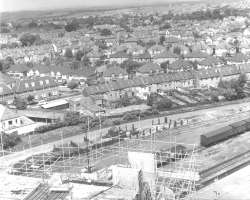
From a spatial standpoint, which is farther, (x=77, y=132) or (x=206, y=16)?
(x=206, y=16)

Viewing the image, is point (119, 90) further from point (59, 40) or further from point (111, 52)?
point (59, 40)

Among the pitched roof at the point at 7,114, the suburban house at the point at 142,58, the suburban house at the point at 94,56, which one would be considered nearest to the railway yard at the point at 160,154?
the pitched roof at the point at 7,114

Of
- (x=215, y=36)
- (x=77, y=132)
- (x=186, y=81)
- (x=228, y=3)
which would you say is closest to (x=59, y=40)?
(x=215, y=36)

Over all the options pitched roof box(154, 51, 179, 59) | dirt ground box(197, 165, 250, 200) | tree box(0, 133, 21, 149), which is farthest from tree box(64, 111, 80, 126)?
pitched roof box(154, 51, 179, 59)

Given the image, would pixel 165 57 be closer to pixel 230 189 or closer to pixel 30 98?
pixel 30 98

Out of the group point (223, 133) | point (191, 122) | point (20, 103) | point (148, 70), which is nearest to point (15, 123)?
point (20, 103)

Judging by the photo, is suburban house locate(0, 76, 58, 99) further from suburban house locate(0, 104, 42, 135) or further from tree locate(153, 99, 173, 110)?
tree locate(153, 99, 173, 110)
